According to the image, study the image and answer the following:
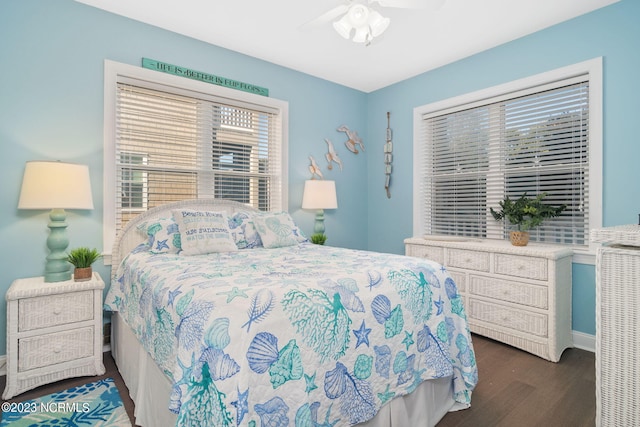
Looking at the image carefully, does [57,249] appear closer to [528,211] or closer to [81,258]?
[81,258]

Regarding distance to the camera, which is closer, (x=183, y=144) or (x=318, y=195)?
(x=183, y=144)

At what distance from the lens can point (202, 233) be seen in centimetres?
249

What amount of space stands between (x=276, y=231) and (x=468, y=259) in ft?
5.67

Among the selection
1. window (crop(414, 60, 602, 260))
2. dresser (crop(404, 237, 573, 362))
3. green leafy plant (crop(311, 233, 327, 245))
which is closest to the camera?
dresser (crop(404, 237, 573, 362))

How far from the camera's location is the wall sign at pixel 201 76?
2.87 meters

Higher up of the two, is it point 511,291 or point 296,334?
point 296,334

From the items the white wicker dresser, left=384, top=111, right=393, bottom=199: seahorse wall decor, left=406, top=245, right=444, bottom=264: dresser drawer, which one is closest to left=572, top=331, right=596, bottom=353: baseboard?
left=406, top=245, right=444, bottom=264: dresser drawer

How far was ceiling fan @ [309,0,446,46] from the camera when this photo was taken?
193 cm

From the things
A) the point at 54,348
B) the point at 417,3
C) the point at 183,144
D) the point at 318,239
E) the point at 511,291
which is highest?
the point at 417,3

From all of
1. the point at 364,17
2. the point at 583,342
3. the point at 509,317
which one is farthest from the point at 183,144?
the point at 583,342

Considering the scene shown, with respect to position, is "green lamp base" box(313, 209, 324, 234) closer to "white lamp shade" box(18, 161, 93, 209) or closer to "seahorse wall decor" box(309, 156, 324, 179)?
"seahorse wall decor" box(309, 156, 324, 179)

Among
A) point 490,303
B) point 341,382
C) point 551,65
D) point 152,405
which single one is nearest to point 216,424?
point 341,382

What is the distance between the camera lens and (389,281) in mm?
1667

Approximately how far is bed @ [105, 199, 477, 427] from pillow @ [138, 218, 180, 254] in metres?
0.02
